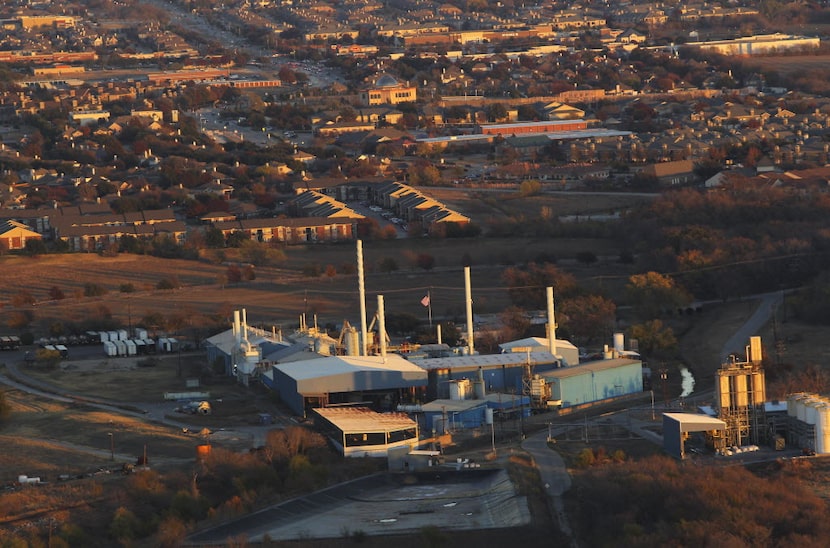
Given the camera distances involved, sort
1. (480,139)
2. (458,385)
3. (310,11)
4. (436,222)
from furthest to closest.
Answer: (310,11)
(480,139)
(436,222)
(458,385)

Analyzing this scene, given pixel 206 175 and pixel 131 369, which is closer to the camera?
pixel 131 369

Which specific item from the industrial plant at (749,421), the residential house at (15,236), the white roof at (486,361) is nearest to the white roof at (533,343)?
the white roof at (486,361)

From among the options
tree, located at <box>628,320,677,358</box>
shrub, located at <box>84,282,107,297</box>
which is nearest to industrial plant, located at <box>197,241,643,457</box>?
tree, located at <box>628,320,677,358</box>

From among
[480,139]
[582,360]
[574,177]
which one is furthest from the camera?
[480,139]

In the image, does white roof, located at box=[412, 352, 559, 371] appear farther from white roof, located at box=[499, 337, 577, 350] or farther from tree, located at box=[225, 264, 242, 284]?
tree, located at box=[225, 264, 242, 284]

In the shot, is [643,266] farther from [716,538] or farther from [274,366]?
[716,538]

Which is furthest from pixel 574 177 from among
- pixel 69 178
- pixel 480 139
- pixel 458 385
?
pixel 458 385
